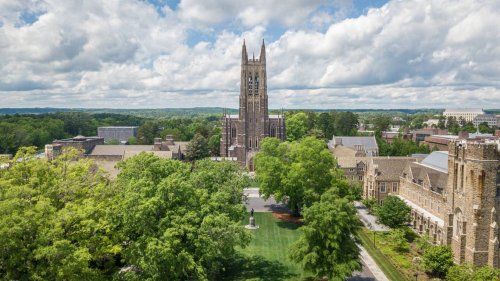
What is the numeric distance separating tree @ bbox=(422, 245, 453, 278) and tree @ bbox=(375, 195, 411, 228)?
10351 mm

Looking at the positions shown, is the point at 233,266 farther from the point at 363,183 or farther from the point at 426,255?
the point at 363,183

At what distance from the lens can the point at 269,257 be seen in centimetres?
3616

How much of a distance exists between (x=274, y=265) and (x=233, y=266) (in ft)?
12.1

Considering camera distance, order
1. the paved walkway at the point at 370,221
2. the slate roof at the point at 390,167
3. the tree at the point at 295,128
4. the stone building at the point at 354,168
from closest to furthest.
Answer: the paved walkway at the point at 370,221 < the slate roof at the point at 390,167 < the stone building at the point at 354,168 < the tree at the point at 295,128

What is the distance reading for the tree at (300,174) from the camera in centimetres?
4497

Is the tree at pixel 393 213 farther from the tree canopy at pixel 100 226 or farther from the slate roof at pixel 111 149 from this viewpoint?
the slate roof at pixel 111 149

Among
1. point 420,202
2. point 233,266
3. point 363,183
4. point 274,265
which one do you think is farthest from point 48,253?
point 363,183

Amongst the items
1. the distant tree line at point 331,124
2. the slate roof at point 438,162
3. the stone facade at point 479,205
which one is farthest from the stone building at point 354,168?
the distant tree line at point 331,124

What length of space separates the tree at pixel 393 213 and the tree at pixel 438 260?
1035 centimetres

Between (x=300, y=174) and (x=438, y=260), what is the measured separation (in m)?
17.3

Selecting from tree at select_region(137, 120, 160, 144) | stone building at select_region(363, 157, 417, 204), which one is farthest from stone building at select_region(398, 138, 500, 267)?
tree at select_region(137, 120, 160, 144)

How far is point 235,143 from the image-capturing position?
89938 millimetres

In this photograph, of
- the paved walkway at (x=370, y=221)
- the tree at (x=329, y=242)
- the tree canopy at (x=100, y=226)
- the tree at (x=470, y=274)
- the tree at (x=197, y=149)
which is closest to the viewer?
the tree canopy at (x=100, y=226)

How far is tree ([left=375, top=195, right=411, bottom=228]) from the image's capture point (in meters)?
43.3
